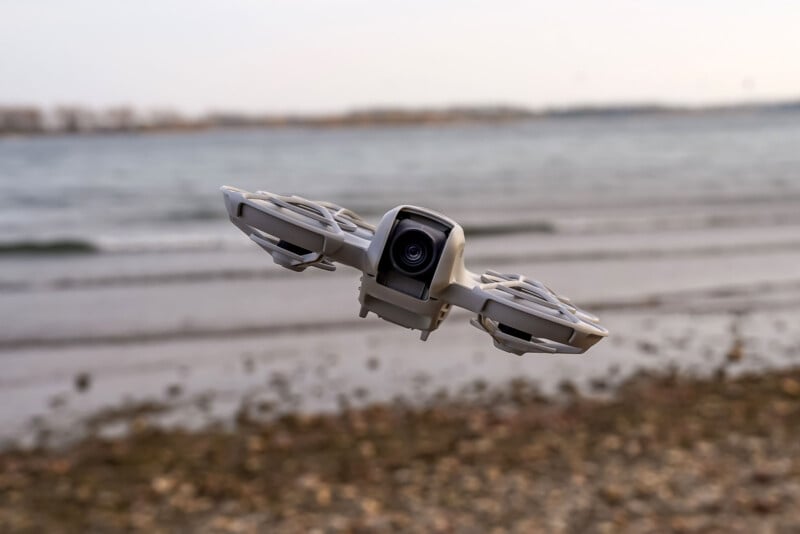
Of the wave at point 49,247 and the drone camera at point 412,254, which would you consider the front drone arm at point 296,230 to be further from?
the wave at point 49,247

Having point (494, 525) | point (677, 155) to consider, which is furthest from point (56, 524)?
point (677, 155)

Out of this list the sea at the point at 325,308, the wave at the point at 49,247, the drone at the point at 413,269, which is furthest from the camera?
the wave at the point at 49,247

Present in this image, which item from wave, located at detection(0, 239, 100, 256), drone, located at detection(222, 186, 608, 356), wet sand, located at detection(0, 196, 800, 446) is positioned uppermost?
drone, located at detection(222, 186, 608, 356)

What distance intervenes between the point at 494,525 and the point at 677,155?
148 feet

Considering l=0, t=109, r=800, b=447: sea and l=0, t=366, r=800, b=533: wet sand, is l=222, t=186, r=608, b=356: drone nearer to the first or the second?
l=0, t=109, r=800, b=447: sea

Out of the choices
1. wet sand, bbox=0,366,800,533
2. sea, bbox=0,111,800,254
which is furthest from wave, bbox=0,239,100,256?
wet sand, bbox=0,366,800,533

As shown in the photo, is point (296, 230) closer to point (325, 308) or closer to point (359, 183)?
point (325, 308)

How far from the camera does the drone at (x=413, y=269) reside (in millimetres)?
589

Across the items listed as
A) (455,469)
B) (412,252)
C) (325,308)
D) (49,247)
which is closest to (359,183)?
(49,247)

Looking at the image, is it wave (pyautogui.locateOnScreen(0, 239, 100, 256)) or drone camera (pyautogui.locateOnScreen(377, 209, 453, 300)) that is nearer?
drone camera (pyautogui.locateOnScreen(377, 209, 453, 300))

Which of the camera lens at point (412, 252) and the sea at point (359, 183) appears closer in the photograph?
the camera lens at point (412, 252)

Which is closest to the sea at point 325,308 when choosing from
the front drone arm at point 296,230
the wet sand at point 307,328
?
the wet sand at point 307,328

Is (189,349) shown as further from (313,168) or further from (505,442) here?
(313,168)

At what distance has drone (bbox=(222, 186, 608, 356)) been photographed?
589 millimetres
